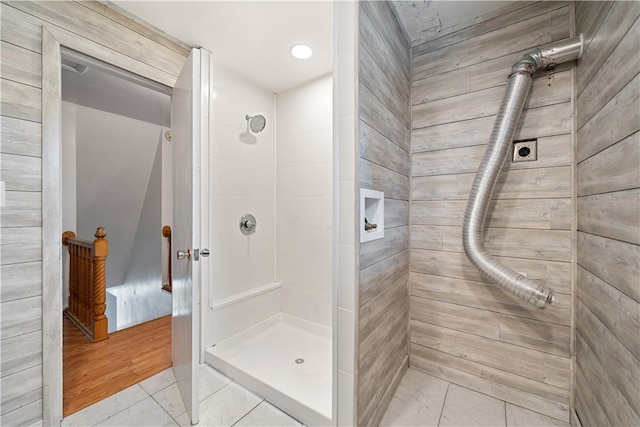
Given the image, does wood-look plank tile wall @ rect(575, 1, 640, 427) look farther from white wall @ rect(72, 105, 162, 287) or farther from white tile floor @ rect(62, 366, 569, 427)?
white wall @ rect(72, 105, 162, 287)

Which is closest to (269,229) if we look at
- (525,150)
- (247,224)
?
(247,224)

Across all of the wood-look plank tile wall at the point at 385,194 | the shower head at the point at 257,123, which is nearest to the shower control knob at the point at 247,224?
the shower head at the point at 257,123

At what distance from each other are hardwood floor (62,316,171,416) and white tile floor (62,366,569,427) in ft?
0.38

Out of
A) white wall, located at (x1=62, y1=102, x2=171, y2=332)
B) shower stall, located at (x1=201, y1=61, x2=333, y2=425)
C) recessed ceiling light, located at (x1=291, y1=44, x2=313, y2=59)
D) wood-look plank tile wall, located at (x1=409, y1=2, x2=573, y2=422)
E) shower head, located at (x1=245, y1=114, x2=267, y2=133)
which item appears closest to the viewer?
wood-look plank tile wall, located at (x1=409, y1=2, x2=573, y2=422)

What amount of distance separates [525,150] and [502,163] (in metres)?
0.22

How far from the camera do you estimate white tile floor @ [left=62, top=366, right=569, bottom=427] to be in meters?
1.36

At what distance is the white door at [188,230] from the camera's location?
1.35 meters

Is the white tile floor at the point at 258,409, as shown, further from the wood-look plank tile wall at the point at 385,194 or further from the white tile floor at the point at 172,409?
the wood-look plank tile wall at the point at 385,194

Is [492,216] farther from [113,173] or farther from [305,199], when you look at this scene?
[113,173]

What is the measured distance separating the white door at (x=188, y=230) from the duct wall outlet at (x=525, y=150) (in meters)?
1.83

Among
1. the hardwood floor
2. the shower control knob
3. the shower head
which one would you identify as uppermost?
the shower head

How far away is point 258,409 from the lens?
1.47 meters

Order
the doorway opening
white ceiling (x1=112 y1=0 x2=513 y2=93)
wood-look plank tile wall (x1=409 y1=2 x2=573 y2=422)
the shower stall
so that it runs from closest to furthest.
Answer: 1. wood-look plank tile wall (x1=409 y1=2 x2=573 y2=422)
2. white ceiling (x1=112 y1=0 x2=513 y2=93)
3. the doorway opening
4. the shower stall

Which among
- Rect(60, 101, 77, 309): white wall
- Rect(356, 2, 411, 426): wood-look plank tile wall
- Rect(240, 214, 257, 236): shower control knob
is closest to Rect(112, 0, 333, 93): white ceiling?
Rect(356, 2, 411, 426): wood-look plank tile wall
